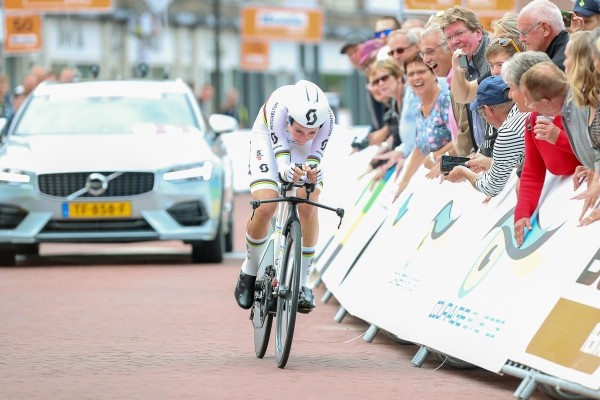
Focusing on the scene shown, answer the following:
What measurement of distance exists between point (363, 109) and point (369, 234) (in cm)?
6122

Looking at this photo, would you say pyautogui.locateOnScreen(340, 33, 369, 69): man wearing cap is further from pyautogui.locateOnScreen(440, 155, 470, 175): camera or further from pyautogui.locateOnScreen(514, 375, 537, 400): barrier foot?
pyautogui.locateOnScreen(514, 375, 537, 400): barrier foot

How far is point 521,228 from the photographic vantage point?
8.58 m

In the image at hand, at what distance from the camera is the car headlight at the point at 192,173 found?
1656cm

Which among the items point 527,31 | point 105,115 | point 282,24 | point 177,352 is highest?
point 527,31

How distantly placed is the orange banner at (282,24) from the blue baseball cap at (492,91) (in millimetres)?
41848

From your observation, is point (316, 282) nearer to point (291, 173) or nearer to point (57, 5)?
point (291, 173)

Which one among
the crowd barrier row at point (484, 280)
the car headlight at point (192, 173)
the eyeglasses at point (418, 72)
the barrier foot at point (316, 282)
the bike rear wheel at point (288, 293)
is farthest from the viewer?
the car headlight at point (192, 173)

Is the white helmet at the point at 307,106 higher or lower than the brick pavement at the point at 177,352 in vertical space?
higher

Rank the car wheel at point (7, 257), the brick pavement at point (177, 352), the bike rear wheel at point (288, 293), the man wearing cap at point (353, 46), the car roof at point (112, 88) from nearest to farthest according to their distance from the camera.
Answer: the brick pavement at point (177, 352) < the bike rear wheel at point (288, 293) < the car wheel at point (7, 257) < the man wearing cap at point (353, 46) < the car roof at point (112, 88)

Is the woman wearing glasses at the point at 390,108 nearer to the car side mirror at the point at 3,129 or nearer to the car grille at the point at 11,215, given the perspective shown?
the car grille at the point at 11,215

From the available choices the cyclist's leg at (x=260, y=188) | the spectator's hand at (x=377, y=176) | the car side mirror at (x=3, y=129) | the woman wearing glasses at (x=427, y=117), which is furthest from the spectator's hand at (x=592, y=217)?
the car side mirror at (x=3, y=129)

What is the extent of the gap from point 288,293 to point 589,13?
246 centimetres

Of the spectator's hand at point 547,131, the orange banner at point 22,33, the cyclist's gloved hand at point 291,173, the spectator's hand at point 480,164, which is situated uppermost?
the spectator's hand at point 547,131

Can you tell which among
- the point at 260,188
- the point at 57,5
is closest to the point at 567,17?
the point at 260,188
